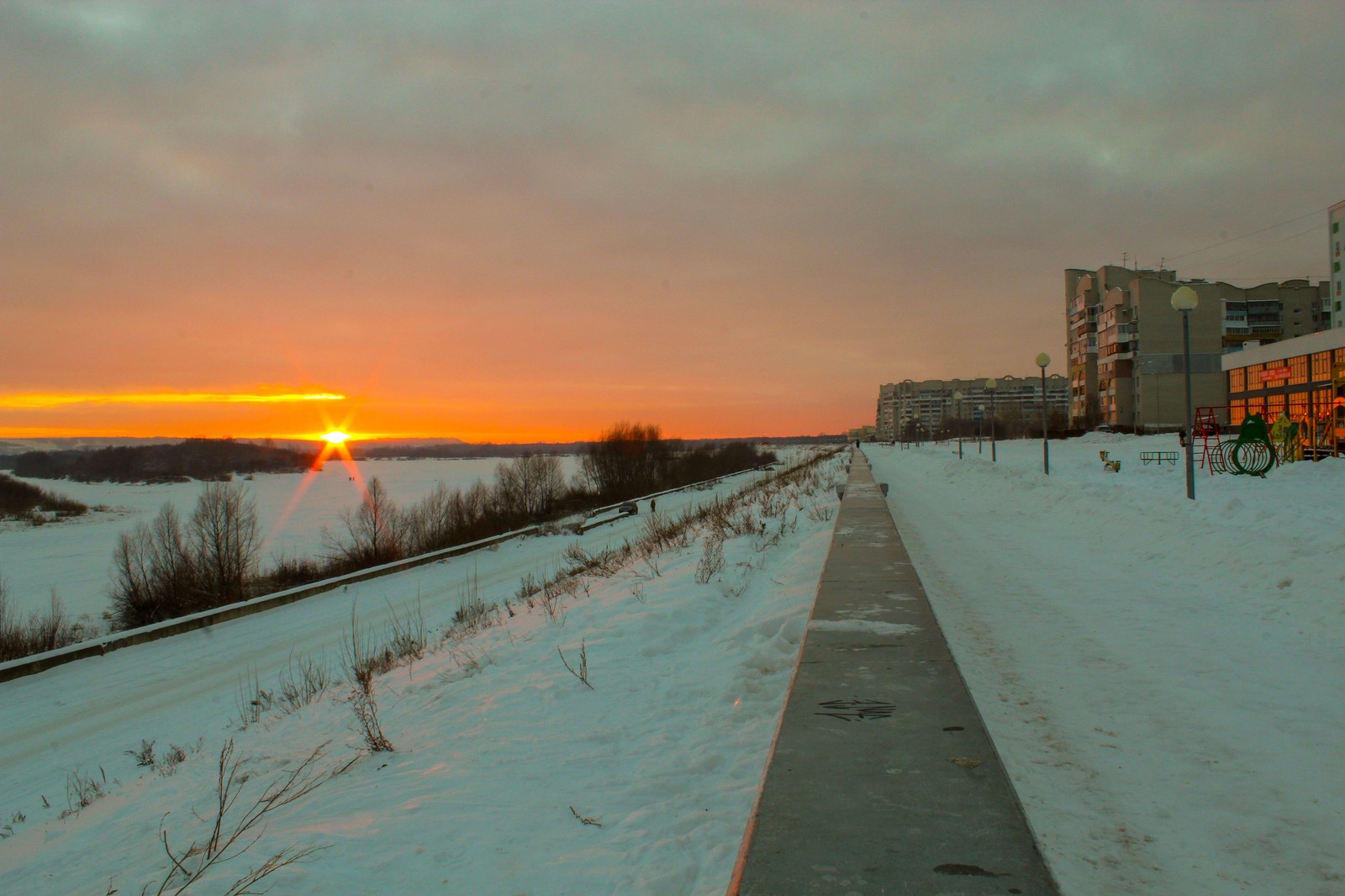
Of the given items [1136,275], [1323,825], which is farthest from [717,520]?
[1136,275]

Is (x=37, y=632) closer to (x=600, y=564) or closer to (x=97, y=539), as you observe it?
(x=600, y=564)

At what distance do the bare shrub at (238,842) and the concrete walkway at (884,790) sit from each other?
7.24ft

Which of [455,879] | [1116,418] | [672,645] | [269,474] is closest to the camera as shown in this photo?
[455,879]

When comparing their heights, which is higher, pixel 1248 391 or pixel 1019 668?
pixel 1248 391

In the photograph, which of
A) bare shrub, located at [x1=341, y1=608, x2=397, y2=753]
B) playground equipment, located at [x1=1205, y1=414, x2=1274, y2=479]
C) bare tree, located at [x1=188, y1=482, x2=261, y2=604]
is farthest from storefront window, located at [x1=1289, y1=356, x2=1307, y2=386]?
bare tree, located at [x1=188, y1=482, x2=261, y2=604]

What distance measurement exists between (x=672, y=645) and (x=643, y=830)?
10.7 feet

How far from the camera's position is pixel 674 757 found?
13.0 feet

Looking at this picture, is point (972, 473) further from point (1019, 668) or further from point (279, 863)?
point (279, 863)

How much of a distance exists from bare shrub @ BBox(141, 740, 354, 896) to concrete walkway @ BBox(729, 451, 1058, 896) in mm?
2207

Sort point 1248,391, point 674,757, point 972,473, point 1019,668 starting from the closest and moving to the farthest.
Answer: point 674,757 < point 1019,668 < point 972,473 < point 1248,391

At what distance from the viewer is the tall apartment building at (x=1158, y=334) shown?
7869cm

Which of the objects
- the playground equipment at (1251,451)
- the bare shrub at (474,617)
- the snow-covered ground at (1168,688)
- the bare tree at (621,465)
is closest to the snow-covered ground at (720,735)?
the snow-covered ground at (1168,688)

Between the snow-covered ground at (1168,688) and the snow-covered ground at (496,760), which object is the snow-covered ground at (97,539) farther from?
the snow-covered ground at (1168,688)

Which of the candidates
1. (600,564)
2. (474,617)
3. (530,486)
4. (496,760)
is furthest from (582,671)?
(530,486)
